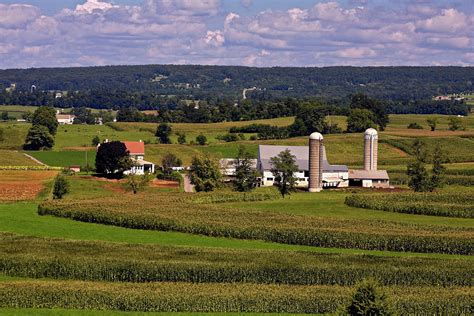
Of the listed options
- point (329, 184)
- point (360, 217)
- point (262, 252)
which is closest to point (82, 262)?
point (262, 252)

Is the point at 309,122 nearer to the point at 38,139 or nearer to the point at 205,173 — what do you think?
the point at 38,139

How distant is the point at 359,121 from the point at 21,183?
9541 cm

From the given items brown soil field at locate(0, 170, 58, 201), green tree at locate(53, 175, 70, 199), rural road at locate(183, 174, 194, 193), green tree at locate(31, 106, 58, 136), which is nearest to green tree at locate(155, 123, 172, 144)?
green tree at locate(31, 106, 58, 136)

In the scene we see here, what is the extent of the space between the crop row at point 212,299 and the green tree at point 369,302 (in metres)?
Answer: 8.47

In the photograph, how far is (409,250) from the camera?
74.4 meters

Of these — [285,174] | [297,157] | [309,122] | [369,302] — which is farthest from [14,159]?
[369,302]

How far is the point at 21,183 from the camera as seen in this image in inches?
4432

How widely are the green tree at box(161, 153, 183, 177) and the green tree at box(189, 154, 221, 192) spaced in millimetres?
17417

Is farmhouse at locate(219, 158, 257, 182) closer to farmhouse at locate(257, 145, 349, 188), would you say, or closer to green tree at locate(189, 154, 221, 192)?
farmhouse at locate(257, 145, 349, 188)

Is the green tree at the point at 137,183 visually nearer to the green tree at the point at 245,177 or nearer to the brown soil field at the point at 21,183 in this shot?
the brown soil field at the point at 21,183

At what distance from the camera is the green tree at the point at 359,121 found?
193 metres

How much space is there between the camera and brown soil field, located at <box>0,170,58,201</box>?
340 ft

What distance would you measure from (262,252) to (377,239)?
1119cm

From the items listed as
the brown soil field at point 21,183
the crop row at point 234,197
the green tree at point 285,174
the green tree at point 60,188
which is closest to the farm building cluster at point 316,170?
the green tree at point 285,174
